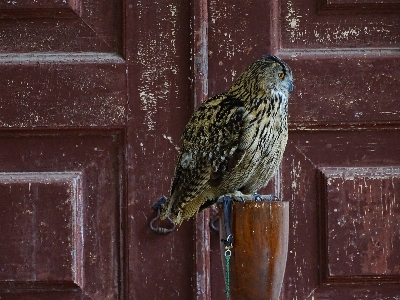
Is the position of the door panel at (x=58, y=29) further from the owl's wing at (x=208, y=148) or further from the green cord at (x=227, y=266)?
the green cord at (x=227, y=266)

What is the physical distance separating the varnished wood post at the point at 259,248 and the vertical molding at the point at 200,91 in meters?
0.67

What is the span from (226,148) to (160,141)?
1.31 ft

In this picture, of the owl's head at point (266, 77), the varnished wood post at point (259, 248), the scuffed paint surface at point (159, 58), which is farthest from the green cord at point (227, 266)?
the scuffed paint surface at point (159, 58)

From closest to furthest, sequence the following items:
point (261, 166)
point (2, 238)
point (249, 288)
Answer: point (249, 288)
point (261, 166)
point (2, 238)

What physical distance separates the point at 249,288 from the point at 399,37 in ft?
3.72

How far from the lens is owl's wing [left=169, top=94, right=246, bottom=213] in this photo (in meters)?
2.08

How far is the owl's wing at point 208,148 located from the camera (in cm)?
208

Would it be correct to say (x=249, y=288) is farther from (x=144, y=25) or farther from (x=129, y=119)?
(x=144, y=25)

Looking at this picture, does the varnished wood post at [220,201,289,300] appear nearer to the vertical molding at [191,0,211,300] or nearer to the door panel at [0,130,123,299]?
the vertical molding at [191,0,211,300]

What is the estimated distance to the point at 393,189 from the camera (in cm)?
243

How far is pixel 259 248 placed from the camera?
66.9 inches

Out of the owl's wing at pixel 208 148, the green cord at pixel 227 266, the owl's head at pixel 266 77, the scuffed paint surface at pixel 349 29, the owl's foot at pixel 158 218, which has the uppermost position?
the scuffed paint surface at pixel 349 29

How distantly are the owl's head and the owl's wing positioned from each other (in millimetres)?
59

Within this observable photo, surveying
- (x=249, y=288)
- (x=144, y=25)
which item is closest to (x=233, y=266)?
(x=249, y=288)
